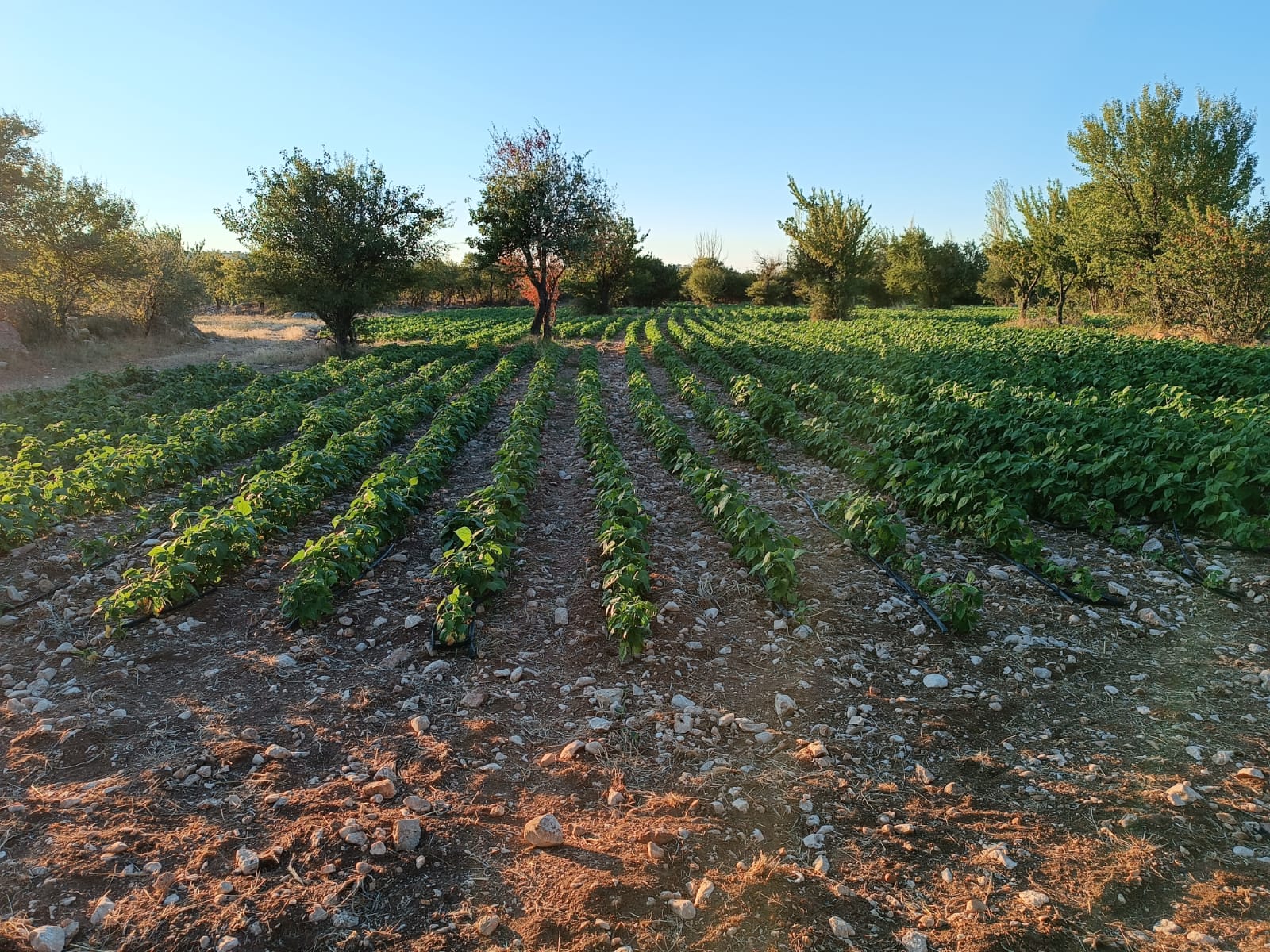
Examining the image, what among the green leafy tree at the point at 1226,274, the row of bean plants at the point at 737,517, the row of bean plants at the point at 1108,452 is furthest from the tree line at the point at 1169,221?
the row of bean plants at the point at 737,517

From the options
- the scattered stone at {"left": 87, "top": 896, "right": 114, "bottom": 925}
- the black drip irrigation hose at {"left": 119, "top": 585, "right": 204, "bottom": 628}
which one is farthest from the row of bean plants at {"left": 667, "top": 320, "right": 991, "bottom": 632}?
the black drip irrigation hose at {"left": 119, "top": 585, "right": 204, "bottom": 628}

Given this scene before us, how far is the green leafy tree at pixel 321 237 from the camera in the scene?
80.6 ft

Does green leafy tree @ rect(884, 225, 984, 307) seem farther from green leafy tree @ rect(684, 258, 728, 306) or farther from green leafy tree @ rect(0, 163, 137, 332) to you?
green leafy tree @ rect(0, 163, 137, 332)

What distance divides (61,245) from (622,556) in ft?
86.6

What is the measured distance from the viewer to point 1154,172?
2812 centimetres

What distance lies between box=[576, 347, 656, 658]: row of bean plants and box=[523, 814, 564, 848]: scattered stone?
1.65m

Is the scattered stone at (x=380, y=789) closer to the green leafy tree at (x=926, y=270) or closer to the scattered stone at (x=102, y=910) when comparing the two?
the scattered stone at (x=102, y=910)

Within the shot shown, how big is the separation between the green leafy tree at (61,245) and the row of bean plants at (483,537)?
22.0m

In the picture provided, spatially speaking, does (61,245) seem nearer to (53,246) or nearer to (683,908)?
(53,246)

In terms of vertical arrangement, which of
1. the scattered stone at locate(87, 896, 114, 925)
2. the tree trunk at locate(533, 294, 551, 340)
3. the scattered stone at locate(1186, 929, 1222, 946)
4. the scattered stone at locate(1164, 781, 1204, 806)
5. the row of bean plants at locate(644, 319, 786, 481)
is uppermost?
the tree trunk at locate(533, 294, 551, 340)

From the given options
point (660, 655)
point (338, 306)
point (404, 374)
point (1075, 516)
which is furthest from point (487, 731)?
point (338, 306)

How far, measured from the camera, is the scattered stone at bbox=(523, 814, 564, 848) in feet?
11.0

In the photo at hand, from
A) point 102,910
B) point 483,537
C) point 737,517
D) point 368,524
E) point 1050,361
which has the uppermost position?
point 1050,361

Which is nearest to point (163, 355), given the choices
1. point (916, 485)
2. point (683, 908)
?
point (916, 485)
